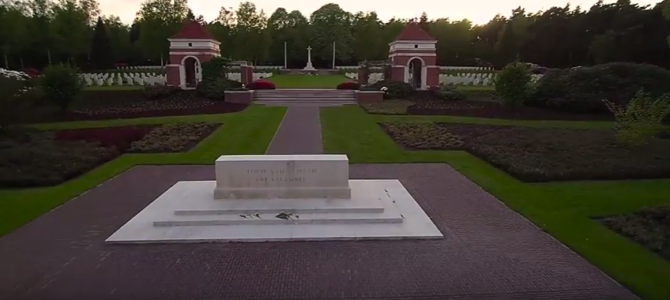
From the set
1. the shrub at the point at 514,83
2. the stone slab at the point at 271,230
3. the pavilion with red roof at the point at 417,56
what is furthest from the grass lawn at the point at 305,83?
the stone slab at the point at 271,230

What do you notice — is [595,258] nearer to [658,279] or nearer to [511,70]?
[658,279]

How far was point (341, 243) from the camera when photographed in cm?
770

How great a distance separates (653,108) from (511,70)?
29.7 feet

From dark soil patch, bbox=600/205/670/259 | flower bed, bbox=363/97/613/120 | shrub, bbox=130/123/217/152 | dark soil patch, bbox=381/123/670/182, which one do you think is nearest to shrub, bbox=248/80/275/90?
flower bed, bbox=363/97/613/120

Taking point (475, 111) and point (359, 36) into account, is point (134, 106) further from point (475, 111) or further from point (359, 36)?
point (359, 36)

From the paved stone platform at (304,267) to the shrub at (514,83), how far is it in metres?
15.5

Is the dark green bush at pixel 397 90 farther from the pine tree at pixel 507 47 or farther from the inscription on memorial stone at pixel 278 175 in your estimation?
the pine tree at pixel 507 47

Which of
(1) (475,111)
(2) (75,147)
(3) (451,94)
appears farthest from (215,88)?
(1) (475,111)

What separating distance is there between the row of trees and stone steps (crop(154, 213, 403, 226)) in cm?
3717

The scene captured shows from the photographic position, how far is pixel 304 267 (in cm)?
677

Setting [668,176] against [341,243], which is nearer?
[341,243]

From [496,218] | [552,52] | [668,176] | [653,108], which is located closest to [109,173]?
[496,218]

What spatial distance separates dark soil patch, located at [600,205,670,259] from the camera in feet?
24.6

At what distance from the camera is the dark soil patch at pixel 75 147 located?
12.1 m
